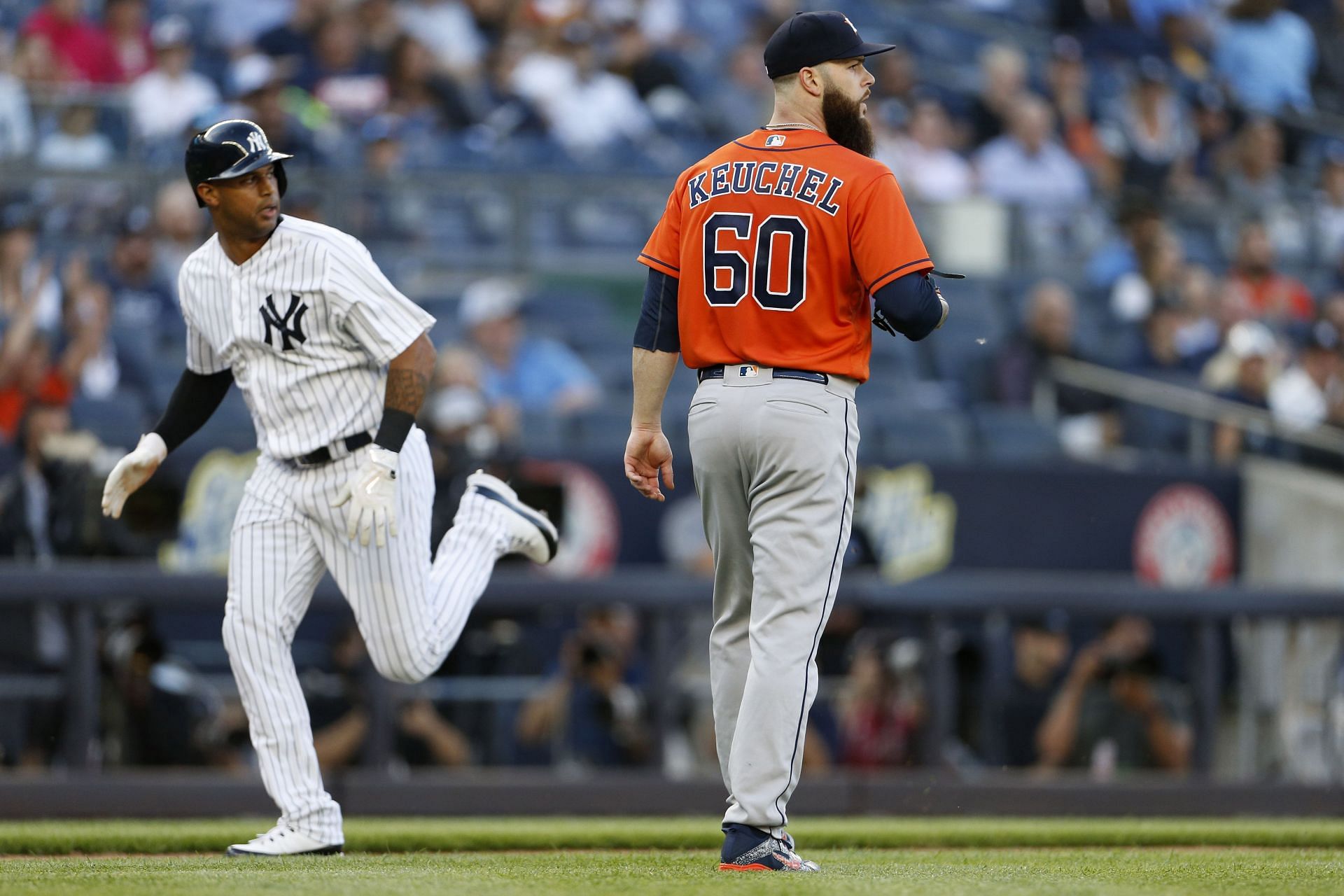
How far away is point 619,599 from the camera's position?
714 centimetres

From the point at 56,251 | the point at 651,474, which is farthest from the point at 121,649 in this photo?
the point at 651,474

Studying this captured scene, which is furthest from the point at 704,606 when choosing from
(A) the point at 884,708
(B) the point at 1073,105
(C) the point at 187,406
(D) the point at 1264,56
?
(D) the point at 1264,56

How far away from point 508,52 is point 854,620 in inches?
202

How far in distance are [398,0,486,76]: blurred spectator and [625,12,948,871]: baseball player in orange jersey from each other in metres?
7.69

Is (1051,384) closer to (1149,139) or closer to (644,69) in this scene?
(1149,139)

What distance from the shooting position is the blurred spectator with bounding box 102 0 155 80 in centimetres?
1054

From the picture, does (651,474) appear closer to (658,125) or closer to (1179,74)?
(658,125)

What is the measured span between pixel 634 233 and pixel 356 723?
3.88 meters

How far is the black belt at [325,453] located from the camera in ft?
14.6

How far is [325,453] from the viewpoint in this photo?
175 inches

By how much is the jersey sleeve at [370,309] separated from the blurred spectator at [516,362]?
4634 mm

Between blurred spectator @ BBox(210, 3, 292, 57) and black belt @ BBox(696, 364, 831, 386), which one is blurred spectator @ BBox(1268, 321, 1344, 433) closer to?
blurred spectator @ BBox(210, 3, 292, 57)

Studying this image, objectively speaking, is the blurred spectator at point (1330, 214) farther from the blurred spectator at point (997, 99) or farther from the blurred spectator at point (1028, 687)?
the blurred spectator at point (1028, 687)

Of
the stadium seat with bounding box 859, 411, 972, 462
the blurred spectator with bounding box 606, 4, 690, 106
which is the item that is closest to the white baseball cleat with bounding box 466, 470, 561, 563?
the stadium seat with bounding box 859, 411, 972, 462
